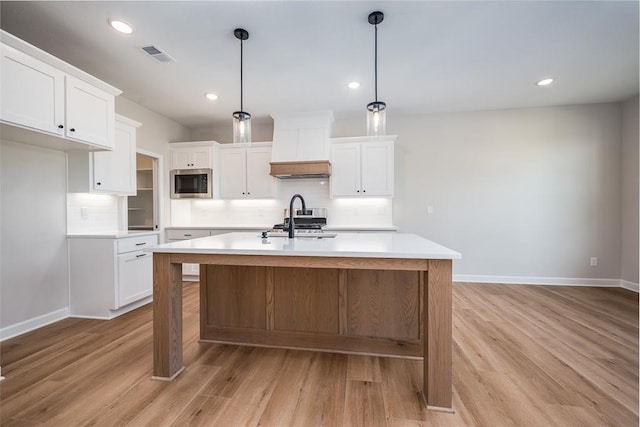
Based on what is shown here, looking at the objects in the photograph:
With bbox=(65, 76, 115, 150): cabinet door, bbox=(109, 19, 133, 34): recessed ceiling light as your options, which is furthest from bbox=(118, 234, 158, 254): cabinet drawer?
bbox=(109, 19, 133, 34): recessed ceiling light

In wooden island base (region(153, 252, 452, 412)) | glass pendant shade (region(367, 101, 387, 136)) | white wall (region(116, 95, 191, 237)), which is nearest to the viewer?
wooden island base (region(153, 252, 452, 412))

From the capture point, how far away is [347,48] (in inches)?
97.1

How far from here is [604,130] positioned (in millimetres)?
3795

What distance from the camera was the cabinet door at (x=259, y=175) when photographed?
14.0 ft

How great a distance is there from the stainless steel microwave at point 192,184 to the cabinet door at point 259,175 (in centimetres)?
63

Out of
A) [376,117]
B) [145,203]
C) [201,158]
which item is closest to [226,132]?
[201,158]

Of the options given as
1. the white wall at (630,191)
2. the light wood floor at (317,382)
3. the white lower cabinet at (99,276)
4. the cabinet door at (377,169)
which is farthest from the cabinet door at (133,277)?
the white wall at (630,191)

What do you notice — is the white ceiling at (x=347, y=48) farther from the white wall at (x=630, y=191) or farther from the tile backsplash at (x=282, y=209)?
the tile backsplash at (x=282, y=209)

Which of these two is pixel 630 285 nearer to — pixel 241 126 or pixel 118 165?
pixel 241 126

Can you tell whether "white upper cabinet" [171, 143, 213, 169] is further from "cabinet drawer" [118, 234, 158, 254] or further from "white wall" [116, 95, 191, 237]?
"cabinet drawer" [118, 234, 158, 254]

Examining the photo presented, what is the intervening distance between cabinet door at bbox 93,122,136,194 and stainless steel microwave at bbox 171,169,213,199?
99 cm

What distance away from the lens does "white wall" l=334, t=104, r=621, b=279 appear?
3.83 meters

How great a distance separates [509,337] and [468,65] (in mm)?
2603

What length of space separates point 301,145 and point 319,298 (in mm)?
2537
